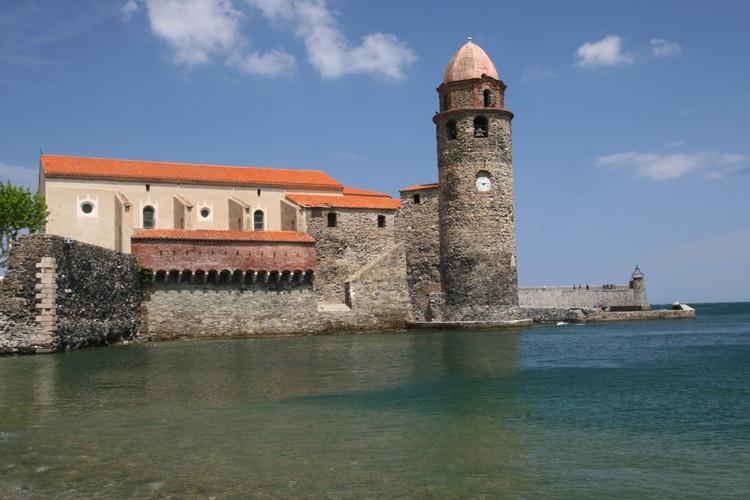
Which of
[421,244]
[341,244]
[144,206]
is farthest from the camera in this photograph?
[421,244]

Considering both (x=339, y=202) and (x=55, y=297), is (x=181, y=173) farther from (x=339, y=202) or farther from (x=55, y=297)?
(x=55, y=297)

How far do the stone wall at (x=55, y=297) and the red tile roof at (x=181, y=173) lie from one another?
7153mm

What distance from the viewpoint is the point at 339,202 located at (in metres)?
32.4

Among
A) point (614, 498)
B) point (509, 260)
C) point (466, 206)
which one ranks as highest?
point (466, 206)

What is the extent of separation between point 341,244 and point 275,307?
462cm

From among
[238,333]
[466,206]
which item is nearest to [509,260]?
[466,206]

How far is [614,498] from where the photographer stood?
6402mm

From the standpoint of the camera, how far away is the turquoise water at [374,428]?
273 inches

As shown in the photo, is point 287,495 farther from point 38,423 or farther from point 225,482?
point 38,423

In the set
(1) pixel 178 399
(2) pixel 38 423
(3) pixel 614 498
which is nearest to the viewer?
(3) pixel 614 498

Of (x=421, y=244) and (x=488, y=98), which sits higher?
(x=488, y=98)

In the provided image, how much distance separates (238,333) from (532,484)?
2258 centimetres

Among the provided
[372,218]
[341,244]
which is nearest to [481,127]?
[372,218]

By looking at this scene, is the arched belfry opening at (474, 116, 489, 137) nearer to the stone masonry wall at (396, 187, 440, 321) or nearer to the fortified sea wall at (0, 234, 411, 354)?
the stone masonry wall at (396, 187, 440, 321)
